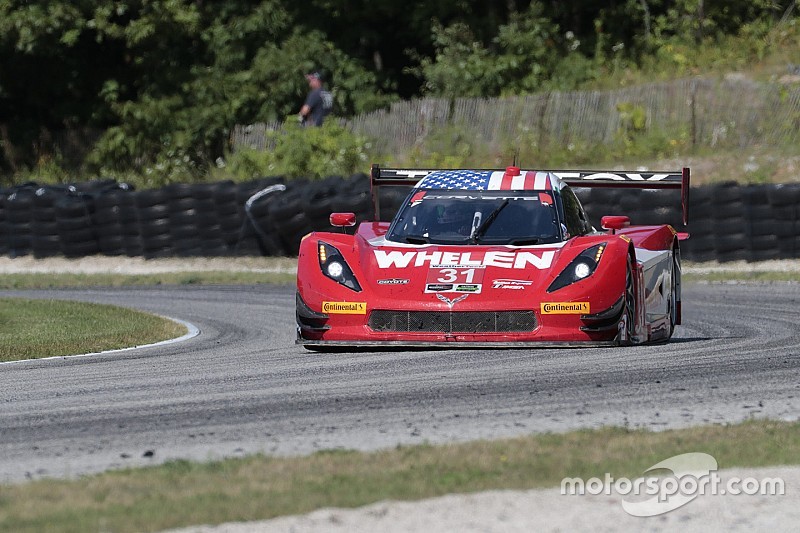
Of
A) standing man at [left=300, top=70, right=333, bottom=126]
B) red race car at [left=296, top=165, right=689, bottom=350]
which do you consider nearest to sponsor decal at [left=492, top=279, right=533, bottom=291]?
red race car at [left=296, top=165, right=689, bottom=350]

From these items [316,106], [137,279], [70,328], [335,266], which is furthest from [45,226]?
[335,266]

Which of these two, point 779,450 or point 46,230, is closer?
point 779,450

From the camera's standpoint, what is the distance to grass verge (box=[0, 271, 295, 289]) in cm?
2003

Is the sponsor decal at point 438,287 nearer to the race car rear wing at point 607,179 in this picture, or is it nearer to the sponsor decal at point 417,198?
the sponsor decal at point 417,198

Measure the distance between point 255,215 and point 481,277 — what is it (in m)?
12.3

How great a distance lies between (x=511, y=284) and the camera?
961 centimetres

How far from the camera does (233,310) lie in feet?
50.0

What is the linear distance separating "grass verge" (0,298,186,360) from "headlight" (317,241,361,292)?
2154 mm

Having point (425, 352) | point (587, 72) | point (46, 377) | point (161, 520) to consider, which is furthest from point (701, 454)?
point (587, 72)

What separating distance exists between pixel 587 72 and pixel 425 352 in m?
23.5

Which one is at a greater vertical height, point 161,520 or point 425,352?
point 161,520

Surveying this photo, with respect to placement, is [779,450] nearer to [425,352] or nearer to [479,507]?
[479,507]

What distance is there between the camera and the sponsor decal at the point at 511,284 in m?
9.59

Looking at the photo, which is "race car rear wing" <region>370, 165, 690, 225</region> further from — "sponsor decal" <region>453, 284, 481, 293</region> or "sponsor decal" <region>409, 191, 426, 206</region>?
"sponsor decal" <region>453, 284, 481, 293</region>
